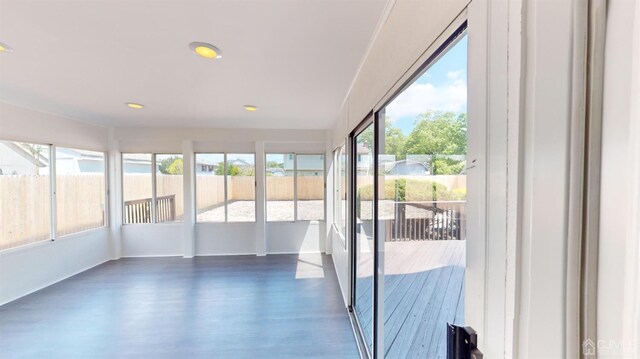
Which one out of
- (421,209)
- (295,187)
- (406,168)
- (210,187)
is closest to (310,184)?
(295,187)

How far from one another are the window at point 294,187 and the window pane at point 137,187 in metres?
2.24

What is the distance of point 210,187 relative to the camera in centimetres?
492

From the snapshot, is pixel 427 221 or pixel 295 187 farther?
pixel 295 187

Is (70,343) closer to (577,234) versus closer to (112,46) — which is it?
(112,46)

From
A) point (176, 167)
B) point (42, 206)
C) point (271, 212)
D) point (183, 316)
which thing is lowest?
point (183, 316)

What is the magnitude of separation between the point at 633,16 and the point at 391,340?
186 centimetres

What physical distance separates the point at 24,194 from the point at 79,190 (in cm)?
84

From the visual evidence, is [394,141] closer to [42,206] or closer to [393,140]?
[393,140]

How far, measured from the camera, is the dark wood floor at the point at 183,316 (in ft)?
7.30

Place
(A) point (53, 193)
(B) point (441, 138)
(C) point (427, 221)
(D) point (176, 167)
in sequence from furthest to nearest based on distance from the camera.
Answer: (D) point (176, 167) → (A) point (53, 193) → (C) point (427, 221) → (B) point (441, 138)

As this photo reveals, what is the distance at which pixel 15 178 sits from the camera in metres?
3.14

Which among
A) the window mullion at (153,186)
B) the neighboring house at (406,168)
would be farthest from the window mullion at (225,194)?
the neighboring house at (406,168)

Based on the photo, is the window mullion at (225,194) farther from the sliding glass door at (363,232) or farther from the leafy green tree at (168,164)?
the sliding glass door at (363,232)

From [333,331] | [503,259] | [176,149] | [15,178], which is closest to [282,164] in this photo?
[176,149]
